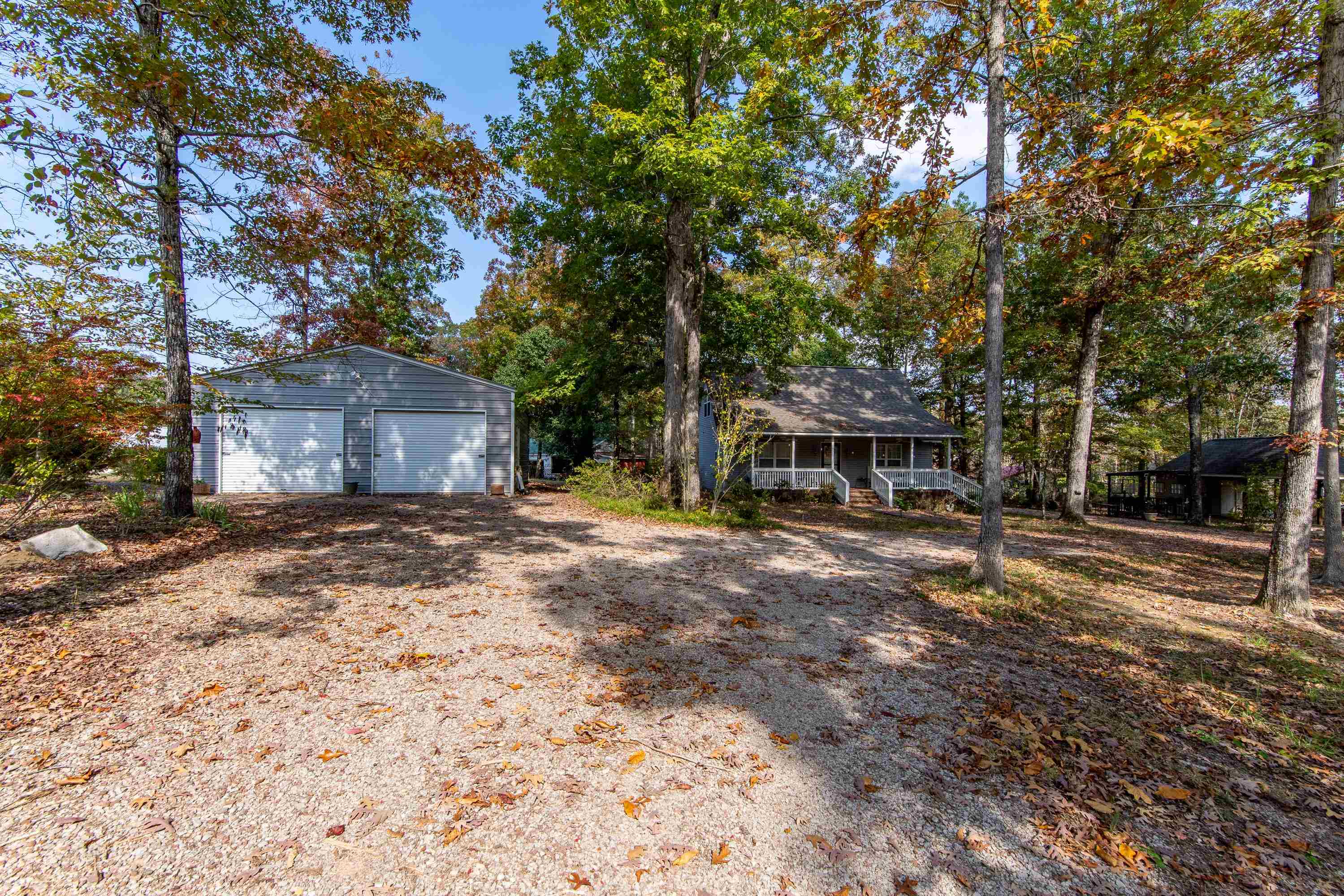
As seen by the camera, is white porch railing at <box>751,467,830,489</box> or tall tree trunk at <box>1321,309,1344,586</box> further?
white porch railing at <box>751,467,830,489</box>

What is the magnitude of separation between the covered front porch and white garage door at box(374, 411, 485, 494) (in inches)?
366

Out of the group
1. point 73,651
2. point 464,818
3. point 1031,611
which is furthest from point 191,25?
point 1031,611

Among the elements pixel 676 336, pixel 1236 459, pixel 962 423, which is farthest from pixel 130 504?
pixel 1236 459

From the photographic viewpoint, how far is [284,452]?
13477 millimetres

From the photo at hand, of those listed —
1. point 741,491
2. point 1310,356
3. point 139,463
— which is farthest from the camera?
point 741,491

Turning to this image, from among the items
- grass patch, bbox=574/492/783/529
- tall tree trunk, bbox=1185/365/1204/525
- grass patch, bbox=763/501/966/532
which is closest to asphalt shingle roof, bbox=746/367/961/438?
grass patch, bbox=763/501/966/532

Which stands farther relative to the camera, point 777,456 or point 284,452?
point 777,456

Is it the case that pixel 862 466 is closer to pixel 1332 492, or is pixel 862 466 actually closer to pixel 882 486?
pixel 882 486

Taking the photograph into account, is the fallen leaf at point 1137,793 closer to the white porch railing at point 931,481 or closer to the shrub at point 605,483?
the shrub at point 605,483

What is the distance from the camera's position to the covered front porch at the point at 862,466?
770 inches

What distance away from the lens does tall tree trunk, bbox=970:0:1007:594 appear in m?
6.48

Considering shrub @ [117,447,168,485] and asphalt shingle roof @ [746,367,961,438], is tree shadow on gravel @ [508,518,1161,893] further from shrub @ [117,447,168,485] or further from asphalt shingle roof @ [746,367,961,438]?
asphalt shingle roof @ [746,367,961,438]

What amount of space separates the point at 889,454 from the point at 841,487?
4.15 metres

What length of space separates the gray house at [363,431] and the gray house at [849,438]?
8072mm
